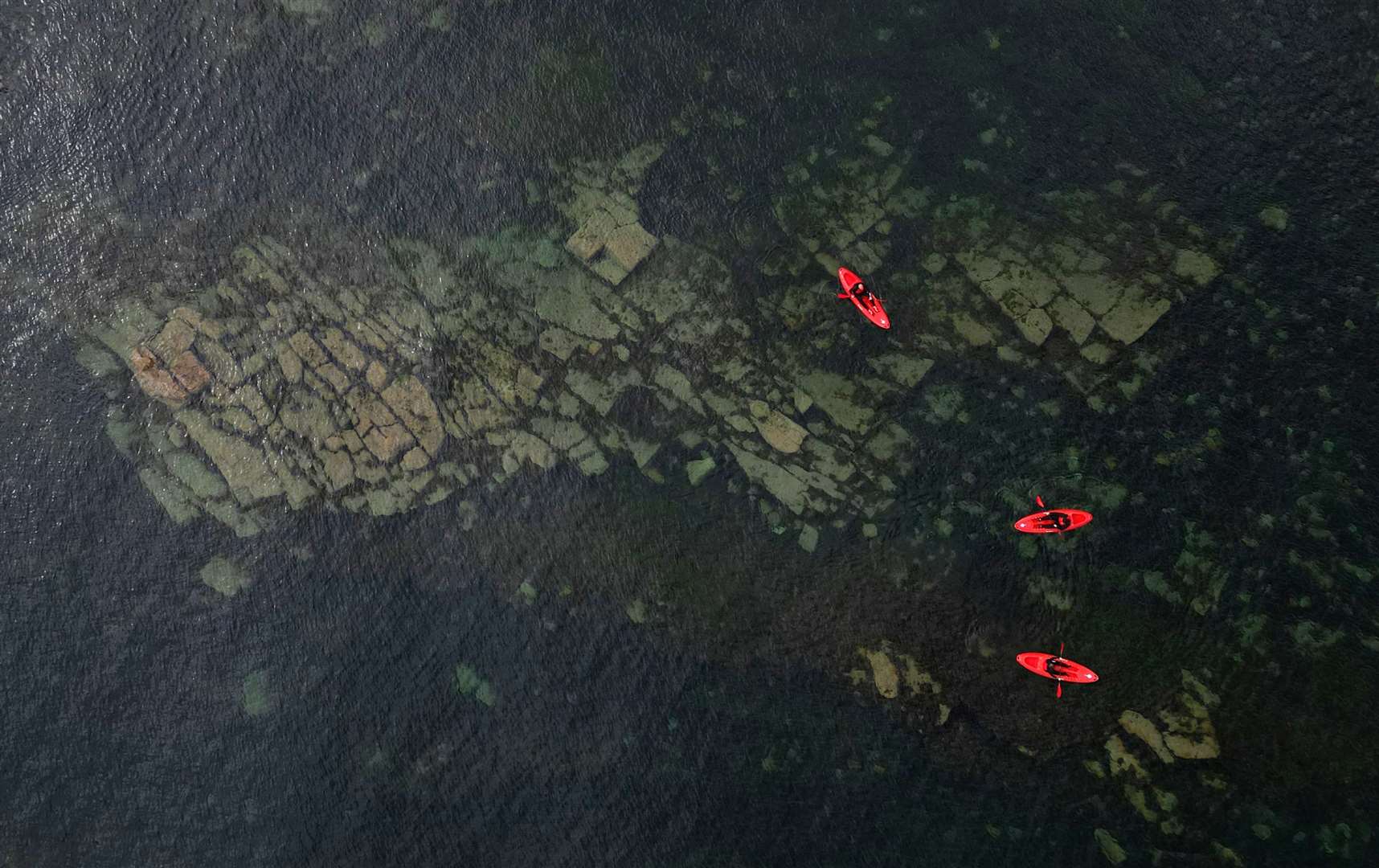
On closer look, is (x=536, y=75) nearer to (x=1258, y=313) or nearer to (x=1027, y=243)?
(x=1027, y=243)

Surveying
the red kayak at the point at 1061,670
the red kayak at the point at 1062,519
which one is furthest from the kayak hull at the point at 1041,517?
the red kayak at the point at 1061,670

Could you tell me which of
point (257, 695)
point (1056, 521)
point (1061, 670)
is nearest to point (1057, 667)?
point (1061, 670)

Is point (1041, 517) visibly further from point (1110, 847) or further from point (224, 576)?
point (224, 576)

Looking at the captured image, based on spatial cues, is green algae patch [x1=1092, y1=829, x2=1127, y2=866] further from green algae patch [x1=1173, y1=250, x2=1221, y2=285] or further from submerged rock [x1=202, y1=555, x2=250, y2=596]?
submerged rock [x1=202, y1=555, x2=250, y2=596]

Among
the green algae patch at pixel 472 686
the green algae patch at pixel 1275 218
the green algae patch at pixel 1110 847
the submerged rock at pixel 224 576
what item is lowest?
the green algae patch at pixel 1110 847

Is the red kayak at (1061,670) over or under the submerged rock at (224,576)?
over

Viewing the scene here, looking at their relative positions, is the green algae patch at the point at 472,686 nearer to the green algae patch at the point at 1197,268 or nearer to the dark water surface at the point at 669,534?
the dark water surface at the point at 669,534

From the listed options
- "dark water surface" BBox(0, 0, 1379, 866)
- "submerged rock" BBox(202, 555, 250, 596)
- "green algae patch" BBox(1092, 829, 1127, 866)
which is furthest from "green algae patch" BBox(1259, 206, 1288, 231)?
"submerged rock" BBox(202, 555, 250, 596)
